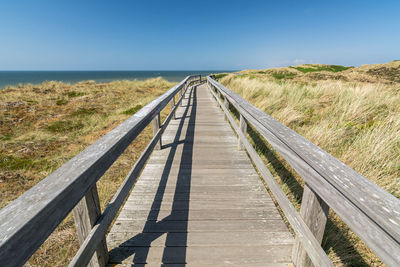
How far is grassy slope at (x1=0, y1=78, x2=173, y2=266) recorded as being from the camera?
7.82ft

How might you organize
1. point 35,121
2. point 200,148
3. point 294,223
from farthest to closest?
point 35,121, point 200,148, point 294,223

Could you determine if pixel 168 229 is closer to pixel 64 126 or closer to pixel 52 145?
pixel 52 145

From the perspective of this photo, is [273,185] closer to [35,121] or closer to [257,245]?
[257,245]

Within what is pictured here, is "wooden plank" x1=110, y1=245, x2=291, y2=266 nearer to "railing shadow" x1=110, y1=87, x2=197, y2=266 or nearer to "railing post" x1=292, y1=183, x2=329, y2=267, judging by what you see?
"railing shadow" x1=110, y1=87, x2=197, y2=266

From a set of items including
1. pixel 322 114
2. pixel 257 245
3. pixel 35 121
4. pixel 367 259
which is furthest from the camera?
pixel 35 121

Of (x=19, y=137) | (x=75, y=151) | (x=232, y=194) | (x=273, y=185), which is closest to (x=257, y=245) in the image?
(x=273, y=185)

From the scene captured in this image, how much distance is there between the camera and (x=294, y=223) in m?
1.53

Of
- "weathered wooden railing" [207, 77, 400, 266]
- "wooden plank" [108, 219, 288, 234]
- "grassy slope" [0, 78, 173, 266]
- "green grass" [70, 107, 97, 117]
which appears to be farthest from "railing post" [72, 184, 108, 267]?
"green grass" [70, 107, 97, 117]

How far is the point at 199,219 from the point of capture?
7.59 ft

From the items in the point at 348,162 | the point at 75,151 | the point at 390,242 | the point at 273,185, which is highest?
the point at 390,242

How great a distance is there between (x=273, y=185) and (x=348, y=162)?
1.71m

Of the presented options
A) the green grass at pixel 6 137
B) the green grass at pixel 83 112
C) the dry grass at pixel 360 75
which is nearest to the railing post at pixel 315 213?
the green grass at pixel 6 137

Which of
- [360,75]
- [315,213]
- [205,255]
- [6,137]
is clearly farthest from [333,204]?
[360,75]

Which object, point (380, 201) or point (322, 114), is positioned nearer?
point (380, 201)
